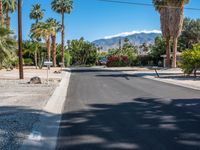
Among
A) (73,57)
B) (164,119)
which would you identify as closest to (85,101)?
(164,119)

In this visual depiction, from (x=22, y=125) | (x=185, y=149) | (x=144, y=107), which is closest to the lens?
(x=185, y=149)

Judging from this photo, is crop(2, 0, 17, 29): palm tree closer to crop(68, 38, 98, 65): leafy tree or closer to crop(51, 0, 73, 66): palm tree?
crop(51, 0, 73, 66): palm tree

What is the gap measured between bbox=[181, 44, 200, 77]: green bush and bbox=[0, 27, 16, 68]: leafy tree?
15.1 meters

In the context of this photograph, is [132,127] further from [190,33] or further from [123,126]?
[190,33]

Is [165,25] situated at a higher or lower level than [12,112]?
higher

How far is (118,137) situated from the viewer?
928 cm

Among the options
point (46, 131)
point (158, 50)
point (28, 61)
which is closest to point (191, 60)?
point (46, 131)

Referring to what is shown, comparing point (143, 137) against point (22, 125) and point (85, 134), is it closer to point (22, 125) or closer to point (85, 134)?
point (85, 134)

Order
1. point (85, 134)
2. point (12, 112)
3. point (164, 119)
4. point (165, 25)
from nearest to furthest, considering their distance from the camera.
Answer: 1. point (85, 134)
2. point (164, 119)
3. point (12, 112)
4. point (165, 25)

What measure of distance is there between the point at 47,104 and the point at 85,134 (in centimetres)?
666

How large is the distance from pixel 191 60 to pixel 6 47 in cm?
1590

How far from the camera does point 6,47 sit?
108 ft

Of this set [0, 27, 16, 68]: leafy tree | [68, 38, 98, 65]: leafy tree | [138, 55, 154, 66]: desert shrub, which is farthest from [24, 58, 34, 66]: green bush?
[0, 27, 16, 68]: leafy tree

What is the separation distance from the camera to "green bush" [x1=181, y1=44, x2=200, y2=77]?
37.0 metres
